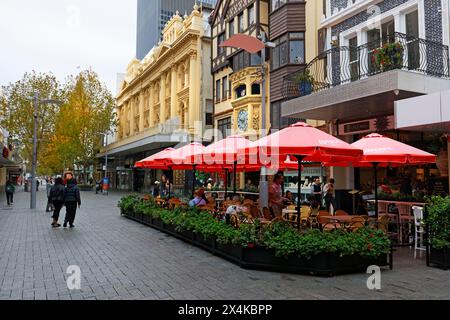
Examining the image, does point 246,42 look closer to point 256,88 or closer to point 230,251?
point 230,251

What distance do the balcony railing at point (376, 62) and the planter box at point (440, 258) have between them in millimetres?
6028

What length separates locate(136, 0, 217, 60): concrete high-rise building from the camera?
101 m

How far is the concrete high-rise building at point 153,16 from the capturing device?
332 ft

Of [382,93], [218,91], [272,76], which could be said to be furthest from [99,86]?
[382,93]

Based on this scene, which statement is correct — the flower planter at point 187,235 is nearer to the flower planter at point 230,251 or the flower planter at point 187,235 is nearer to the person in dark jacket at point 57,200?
the flower planter at point 230,251

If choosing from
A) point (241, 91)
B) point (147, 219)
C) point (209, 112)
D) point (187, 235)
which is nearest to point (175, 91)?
point (209, 112)

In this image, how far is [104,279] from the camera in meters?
6.80

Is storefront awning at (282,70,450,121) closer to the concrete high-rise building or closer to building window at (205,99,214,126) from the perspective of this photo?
building window at (205,99,214,126)

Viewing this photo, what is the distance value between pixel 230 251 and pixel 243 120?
1799cm

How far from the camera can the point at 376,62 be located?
40.6ft

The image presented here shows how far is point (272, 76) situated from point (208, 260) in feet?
50.1

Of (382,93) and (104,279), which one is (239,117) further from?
(104,279)

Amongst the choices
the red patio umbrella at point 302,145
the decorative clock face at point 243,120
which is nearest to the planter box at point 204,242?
the red patio umbrella at point 302,145

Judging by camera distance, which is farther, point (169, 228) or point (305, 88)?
point (305, 88)
